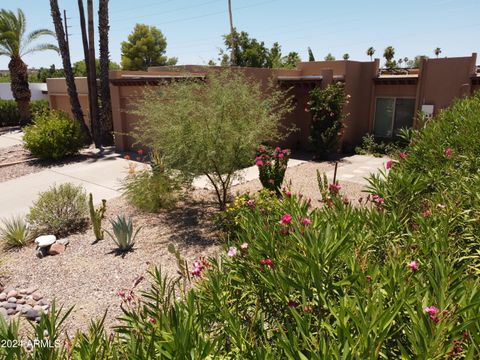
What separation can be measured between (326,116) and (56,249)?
1100cm

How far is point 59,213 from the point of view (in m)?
8.82

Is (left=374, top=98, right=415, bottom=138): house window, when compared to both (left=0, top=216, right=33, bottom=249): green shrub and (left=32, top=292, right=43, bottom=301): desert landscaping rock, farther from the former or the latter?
(left=32, top=292, right=43, bottom=301): desert landscaping rock

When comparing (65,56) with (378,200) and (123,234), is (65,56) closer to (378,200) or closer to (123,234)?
(123,234)

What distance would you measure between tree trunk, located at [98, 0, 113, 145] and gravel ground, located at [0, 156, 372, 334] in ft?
31.9

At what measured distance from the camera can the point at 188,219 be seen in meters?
9.16

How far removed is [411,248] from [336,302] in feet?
3.22

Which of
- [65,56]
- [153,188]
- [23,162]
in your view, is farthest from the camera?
[65,56]

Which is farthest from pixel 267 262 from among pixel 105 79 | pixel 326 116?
pixel 105 79

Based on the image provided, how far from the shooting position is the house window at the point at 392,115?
17.0 meters

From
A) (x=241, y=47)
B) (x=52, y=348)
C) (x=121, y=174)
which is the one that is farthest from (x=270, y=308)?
(x=241, y=47)

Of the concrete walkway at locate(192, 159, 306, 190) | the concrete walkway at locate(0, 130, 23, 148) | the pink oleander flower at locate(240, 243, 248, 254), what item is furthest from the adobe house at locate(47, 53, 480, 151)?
the pink oleander flower at locate(240, 243, 248, 254)

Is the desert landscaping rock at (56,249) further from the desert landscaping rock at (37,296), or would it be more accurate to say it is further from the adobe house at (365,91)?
the adobe house at (365,91)

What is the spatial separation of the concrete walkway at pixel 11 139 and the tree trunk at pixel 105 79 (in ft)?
20.1

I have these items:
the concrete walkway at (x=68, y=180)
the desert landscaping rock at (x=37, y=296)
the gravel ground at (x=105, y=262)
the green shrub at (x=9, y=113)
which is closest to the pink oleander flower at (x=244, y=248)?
the gravel ground at (x=105, y=262)
